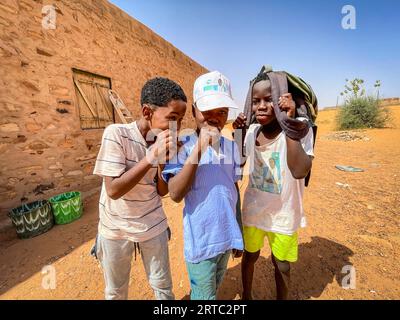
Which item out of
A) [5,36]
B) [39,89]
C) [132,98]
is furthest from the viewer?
[132,98]

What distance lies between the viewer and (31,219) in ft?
10.6

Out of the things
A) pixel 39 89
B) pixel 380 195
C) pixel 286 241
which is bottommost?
pixel 380 195

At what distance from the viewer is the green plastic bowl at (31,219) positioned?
10.4ft

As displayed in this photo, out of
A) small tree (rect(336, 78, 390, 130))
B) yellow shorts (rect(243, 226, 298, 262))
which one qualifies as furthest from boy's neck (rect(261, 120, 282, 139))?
small tree (rect(336, 78, 390, 130))

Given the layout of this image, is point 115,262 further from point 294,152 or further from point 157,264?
point 294,152

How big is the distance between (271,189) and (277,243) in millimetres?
430

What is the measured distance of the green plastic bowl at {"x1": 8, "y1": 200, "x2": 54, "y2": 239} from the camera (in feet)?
10.4

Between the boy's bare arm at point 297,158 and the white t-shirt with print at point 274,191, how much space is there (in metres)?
0.16

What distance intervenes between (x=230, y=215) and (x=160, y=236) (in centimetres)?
55

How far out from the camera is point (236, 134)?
1521mm

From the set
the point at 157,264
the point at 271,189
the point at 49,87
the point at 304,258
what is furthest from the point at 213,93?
the point at 49,87

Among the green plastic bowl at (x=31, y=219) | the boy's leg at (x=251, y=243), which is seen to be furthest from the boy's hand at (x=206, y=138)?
the green plastic bowl at (x=31, y=219)
